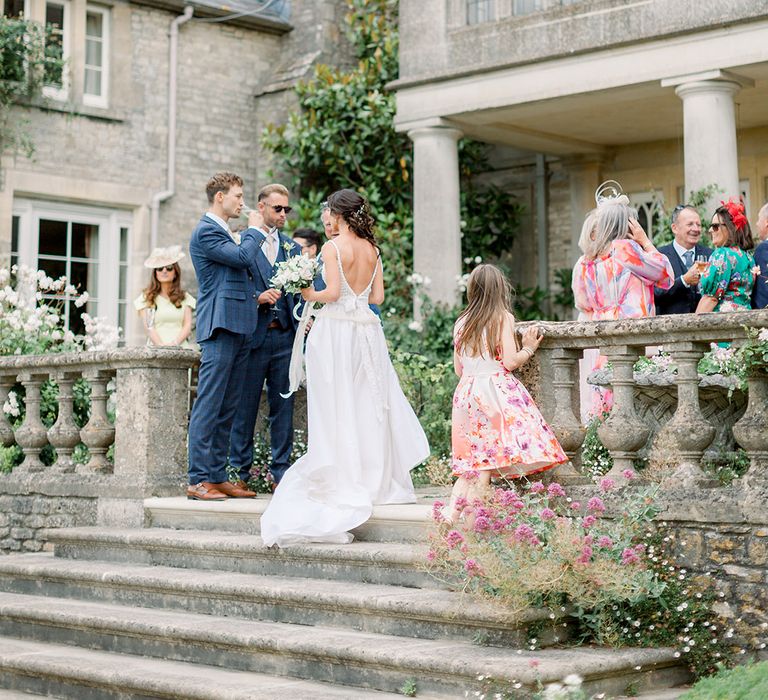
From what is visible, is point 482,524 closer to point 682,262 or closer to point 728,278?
point 728,278

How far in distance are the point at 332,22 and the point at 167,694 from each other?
12.3m

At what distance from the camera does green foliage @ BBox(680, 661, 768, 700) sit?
15.8 feet

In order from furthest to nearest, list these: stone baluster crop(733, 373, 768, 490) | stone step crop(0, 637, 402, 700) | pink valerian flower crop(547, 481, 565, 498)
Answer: pink valerian flower crop(547, 481, 565, 498) < stone baluster crop(733, 373, 768, 490) < stone step crop(0, 637, 402, 700)

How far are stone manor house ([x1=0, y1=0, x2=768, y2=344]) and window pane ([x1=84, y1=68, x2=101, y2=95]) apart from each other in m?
0.01

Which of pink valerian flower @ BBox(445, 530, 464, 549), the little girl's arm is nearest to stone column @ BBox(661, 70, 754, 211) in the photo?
the little girl's arm

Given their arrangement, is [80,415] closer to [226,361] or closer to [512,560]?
[226,361]

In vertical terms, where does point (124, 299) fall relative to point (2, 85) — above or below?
below

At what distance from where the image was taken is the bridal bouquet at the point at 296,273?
7445mm

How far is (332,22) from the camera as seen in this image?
55.5ft

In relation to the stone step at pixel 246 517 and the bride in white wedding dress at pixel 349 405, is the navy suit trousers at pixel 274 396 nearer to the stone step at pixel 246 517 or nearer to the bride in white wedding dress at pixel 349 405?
the stone step at pixel 246 517

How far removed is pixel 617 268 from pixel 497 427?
1584mm

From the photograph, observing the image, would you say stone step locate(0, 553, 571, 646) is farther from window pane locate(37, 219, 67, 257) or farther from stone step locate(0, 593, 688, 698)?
window pane locate(37, 219, 67, 257)

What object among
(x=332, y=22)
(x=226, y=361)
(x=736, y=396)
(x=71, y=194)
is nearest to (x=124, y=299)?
(x=71, y=194)

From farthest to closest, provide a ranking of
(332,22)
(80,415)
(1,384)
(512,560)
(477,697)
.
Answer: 1. (332,22)
2. (80,415)
3. (1,384)
4. (512,560)
5. (477,697)
